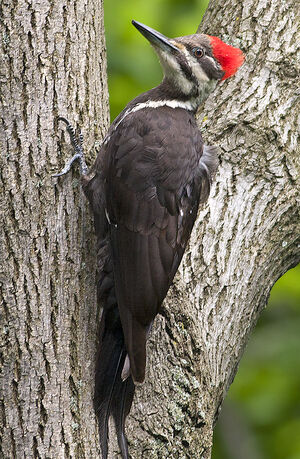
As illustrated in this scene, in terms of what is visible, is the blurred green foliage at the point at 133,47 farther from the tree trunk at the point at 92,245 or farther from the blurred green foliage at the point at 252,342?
the tree trunk at the point at 92,245

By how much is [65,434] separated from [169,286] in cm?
68

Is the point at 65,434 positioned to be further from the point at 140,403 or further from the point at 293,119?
the point at 293,119

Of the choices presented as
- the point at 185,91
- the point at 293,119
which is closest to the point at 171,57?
the point at 185,91

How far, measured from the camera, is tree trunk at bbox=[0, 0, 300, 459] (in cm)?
240

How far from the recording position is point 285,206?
9.95 ft

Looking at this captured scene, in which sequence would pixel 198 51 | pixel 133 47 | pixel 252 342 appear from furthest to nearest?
pixel 252 342
pixel 133 47
pixel 198 51

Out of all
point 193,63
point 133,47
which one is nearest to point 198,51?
point 193,63

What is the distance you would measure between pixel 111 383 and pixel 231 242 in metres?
0.79

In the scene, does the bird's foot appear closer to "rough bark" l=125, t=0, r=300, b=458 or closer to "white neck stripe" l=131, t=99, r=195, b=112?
"white neck stripe" l=131, t=99, r=195, b=112

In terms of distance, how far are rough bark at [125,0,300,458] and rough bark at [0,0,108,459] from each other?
0.31m

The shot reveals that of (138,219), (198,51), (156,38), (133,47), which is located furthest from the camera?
(133,47)

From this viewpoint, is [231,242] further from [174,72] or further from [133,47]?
[133,47]

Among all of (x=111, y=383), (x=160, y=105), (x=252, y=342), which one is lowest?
(x=111, y=383)

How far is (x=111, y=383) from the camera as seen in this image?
259cm
